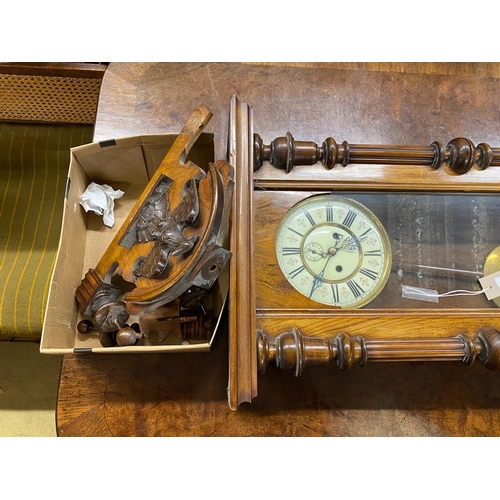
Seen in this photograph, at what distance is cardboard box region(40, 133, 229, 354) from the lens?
3.70 ft

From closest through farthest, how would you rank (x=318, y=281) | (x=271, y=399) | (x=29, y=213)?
(x=318, y=281) → (x=271, y=399) → (x=29, y=213)

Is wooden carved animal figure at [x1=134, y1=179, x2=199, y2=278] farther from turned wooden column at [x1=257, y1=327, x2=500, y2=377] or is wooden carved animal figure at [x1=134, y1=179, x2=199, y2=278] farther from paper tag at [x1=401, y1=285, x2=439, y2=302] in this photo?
paper tag at [x1=401, y1=285, x2=439, y2=302]

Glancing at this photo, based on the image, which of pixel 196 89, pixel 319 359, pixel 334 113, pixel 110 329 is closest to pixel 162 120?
pixel 196 89

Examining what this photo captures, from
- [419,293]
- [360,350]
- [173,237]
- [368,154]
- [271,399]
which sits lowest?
[271,399]

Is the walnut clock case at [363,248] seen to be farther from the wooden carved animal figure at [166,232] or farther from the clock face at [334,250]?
the wooden carved animal figure at [166,232]

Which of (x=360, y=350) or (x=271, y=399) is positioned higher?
(x=360, y=350)

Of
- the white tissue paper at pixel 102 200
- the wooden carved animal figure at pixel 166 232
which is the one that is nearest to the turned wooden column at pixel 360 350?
the wooden carved animal figure at pixel 166 232

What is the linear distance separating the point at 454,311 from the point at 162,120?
106 cm

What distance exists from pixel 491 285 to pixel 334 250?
0.40m

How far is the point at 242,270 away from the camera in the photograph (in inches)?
36.8

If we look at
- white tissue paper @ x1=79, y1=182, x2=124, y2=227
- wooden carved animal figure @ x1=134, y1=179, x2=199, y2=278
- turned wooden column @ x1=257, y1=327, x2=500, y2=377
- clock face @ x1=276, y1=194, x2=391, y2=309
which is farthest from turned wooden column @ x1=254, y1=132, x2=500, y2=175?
white tissue paper @ x1=79, y1=182, x2=124, y2=227

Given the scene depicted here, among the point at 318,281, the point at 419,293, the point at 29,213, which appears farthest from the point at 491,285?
the point at 29,213

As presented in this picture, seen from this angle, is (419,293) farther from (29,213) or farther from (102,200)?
(29,213)

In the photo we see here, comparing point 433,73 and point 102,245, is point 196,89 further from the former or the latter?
point 433,73
